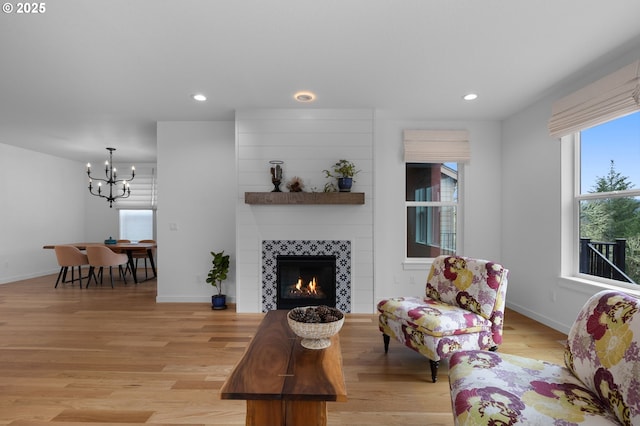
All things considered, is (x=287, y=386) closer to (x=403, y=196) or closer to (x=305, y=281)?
(x=305, y=281)

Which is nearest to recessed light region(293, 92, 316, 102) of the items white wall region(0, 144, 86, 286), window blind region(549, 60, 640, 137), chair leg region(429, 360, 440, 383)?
window blind region(549, 60, 640, 137)

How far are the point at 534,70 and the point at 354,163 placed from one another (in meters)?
1.96

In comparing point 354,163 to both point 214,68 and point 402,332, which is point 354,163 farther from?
point 402,332

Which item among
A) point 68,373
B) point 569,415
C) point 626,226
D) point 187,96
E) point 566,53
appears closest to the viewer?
point 569,415

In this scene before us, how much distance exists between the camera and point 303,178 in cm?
385

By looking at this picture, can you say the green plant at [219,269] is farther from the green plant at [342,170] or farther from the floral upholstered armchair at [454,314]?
the floral upholstered armchair at [454,314]

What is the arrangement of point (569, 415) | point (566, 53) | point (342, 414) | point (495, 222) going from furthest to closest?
point (495, 222)
point (566, 53)
point (342, 414)
point (569, 415)

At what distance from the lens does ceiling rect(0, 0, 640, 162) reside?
6.55ft

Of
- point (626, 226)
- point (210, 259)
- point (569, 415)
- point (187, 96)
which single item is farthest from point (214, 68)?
point (626, 226)

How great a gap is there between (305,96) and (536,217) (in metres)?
2.99

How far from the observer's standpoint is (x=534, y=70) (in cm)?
279

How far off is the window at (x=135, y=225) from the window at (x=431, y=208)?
604 centimetres

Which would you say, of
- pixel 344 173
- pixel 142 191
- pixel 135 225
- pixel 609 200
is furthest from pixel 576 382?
pixel 135 225

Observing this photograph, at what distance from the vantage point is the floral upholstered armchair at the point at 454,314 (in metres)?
2.22
